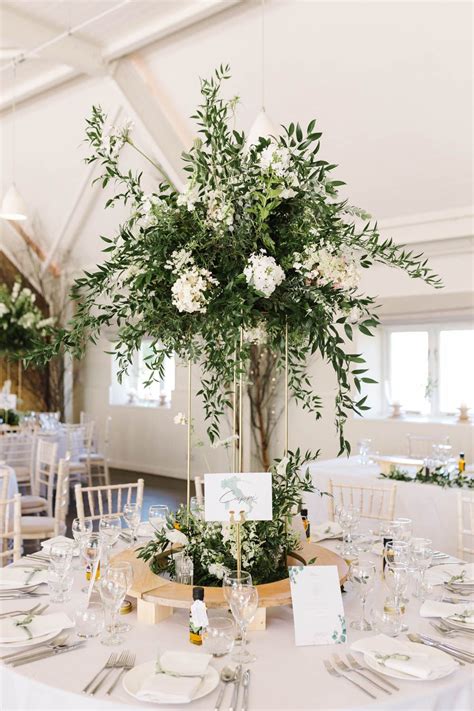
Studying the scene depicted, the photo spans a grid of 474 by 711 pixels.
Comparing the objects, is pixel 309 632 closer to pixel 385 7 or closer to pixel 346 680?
pixel 346 680

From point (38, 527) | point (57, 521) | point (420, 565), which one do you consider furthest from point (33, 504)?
point (420, 565)

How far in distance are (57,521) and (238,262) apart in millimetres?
3238

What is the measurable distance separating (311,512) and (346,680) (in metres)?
3.98

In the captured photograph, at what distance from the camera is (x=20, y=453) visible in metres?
7.74

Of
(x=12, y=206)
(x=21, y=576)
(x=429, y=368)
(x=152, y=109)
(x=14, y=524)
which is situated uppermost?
(x=152, y=109)

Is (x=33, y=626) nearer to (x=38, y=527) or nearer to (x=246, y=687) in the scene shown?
(x=246, y=687)

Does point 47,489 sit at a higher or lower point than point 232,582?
lower

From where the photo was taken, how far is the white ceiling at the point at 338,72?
5426mm

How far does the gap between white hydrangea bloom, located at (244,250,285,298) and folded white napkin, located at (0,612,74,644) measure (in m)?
1.25

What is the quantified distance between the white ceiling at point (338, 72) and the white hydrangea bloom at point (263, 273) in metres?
3.81

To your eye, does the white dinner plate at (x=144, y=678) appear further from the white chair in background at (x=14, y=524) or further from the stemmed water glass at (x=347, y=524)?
the white chair in background at (x=14, y=524)

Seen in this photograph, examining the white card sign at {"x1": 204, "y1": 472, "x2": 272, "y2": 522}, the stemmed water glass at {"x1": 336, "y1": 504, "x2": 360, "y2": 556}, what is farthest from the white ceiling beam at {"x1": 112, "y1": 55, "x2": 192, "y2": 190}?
the white card sign at {"x1": 204, "y1": 472, "x2": 272, "y2": 522}

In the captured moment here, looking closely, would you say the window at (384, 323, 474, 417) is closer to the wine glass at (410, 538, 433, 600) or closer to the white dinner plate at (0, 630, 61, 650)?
the wine glass at (410, 538, 433, 600)

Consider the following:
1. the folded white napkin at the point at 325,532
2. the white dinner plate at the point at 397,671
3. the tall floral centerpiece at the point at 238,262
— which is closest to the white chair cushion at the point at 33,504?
the folded white napkin at the point at 325,532
